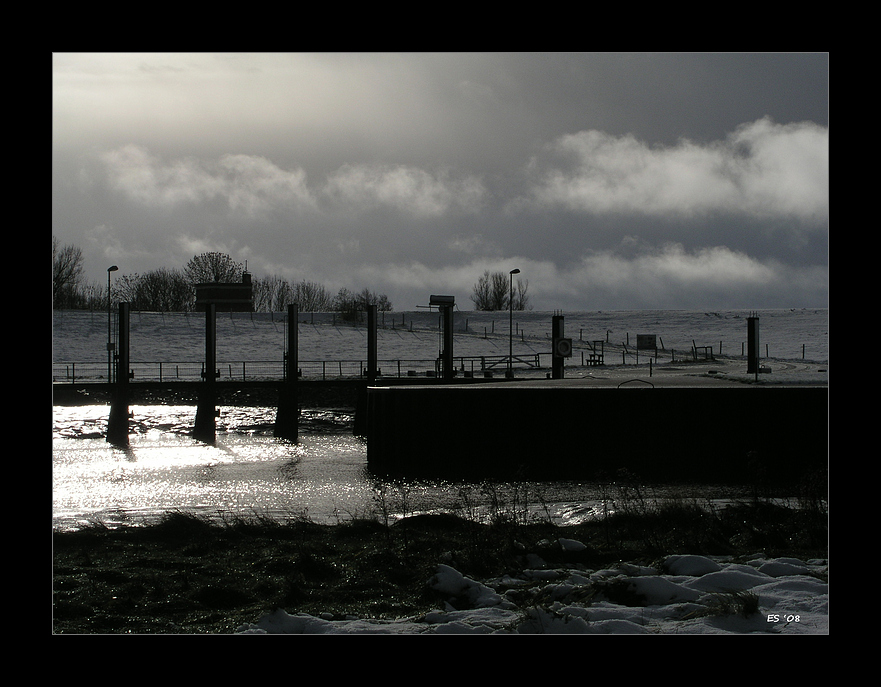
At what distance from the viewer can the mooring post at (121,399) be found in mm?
37000

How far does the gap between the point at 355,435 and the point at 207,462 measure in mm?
9592

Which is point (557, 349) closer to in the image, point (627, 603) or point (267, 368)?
Answer: point (627, 603)

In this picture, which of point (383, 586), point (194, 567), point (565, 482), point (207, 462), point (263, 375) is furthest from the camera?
point (263, 375)

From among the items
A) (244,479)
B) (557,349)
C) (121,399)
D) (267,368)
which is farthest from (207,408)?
(267,368)

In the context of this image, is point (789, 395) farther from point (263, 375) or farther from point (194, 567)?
point (263, 375)

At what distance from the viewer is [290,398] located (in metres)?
38.3

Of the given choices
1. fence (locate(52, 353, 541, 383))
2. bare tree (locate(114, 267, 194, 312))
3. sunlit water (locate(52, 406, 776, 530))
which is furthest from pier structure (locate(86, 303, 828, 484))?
bare tree (locate(114, 267, 194, 312))

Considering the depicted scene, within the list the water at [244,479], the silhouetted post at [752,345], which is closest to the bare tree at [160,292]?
the water at [244,479]

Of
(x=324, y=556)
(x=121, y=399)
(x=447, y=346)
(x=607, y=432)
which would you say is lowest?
(x=324, y=556)

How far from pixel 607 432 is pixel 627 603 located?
16969 mm

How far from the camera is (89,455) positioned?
32625mm
